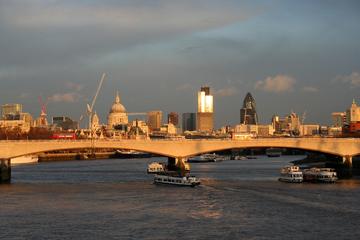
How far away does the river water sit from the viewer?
39.0 m

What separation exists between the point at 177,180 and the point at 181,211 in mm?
22191

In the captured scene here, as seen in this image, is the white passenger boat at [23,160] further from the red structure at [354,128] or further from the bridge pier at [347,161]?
the red structure at [354,128]

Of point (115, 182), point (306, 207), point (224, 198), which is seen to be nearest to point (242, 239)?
point (306, 207)

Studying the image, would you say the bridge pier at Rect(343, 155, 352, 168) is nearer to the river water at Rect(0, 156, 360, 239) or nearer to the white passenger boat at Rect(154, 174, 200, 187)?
the river water at Rect(0, 156, 360, 239)

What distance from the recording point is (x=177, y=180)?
69.5 m

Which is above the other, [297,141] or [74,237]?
[297,141]

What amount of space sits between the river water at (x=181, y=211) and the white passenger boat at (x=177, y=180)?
1.02 metres

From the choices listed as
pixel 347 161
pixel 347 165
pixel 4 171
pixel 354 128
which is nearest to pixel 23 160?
pixel 4 171

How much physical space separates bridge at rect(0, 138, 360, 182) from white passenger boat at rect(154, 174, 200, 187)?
303 inches

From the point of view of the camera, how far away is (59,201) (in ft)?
176

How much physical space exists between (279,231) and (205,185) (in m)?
29.2

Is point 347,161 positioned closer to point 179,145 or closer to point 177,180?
point 179,145

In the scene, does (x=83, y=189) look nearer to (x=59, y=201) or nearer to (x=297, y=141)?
(x=59, y=201)

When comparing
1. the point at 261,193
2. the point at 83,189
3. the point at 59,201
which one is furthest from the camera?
the point at 83,189
